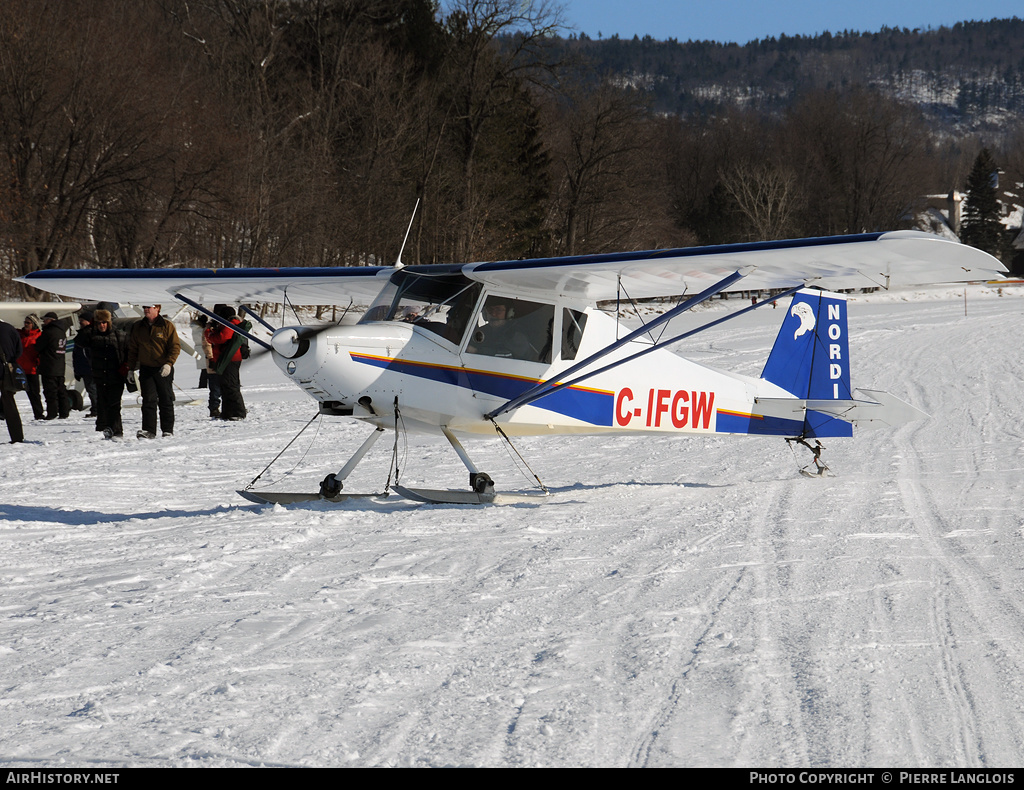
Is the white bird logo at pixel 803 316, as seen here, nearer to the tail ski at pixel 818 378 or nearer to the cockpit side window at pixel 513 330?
the tail ski at pixel 818 378

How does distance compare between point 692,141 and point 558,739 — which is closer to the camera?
point 558,739

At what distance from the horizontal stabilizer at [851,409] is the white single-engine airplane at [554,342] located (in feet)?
0.05

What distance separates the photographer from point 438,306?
25.8ft

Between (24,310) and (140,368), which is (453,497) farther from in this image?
(24,310)

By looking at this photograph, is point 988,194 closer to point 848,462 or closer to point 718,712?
point 848,462

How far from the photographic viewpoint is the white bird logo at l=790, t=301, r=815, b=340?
10102 mm

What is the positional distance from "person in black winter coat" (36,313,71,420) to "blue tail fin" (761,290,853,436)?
11.6 meters

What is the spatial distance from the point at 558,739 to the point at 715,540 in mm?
3536

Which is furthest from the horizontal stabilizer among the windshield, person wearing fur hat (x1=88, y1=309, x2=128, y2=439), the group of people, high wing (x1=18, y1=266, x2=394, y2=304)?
person wearing fur hat (x1=88, y1=309, x2=128, y2=439)

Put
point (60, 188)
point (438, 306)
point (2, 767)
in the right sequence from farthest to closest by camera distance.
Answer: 1. point (60, 188)
2. point (438, 306)
3. point (2, 767)

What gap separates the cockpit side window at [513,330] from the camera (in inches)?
314

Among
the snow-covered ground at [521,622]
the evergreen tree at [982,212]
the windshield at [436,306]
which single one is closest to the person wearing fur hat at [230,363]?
the snow-covered ground at [521,622]

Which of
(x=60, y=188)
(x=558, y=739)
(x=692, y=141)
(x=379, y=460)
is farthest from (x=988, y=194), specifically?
(x=558, y=739)

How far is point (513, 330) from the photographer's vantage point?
26.8 ft
